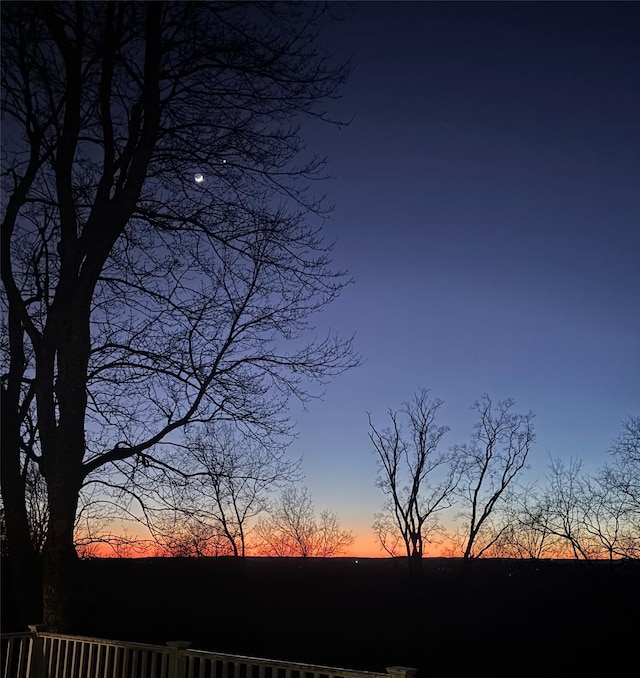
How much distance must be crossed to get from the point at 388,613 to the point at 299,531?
4719 mm

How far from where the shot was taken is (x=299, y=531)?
20.1 metres

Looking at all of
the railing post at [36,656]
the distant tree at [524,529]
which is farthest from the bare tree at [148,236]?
the distant tree at [524,529]

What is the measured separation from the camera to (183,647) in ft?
16.1

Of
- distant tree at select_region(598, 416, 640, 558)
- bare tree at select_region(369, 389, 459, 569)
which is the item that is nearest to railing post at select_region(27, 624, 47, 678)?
distant tree at select_region(598, 416, 640, 558)

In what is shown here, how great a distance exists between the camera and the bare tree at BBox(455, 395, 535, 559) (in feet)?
66.0

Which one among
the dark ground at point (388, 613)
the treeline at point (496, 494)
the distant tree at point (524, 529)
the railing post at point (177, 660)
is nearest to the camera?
the railing post at point (177, 660)

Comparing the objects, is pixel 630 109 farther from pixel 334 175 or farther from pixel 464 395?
pixel 464 395

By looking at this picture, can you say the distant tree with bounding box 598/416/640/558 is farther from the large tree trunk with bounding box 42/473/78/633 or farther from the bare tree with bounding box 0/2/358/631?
the large tree trunk with bounding box 42/473/78/633

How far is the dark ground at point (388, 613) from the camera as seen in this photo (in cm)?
1769

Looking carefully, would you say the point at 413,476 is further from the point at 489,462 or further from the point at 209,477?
the point at 209,477

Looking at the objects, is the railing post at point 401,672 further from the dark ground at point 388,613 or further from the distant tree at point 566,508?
the distant tree at point 566,508

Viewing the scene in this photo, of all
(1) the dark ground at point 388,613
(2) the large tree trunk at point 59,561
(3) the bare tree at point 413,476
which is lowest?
(1) the dark ground at point 388,613

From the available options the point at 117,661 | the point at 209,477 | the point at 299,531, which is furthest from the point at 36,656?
the point at 299,531

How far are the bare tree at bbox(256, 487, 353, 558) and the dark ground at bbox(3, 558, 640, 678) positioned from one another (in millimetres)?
825
